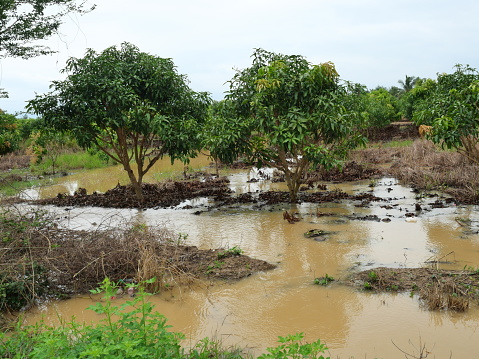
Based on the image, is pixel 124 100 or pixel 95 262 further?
pixel 124 100

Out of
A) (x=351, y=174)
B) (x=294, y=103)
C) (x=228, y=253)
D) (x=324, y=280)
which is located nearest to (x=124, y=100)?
(x=294, y=103)

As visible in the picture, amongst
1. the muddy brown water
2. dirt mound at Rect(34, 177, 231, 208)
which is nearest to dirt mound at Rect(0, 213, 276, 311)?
the muddy brown water

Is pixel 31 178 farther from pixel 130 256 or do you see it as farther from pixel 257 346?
pixel 257 346

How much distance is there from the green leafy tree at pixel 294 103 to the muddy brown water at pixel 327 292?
66.7 inches

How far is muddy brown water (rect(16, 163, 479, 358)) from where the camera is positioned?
405 cm

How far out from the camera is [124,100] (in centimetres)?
938

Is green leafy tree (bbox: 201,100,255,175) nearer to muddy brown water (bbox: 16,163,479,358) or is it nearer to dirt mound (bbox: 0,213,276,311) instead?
muddy brown water (bbox: 16,163,479,358)

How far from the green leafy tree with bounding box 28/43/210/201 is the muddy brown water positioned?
212 centimetres

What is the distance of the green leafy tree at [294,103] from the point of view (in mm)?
8844

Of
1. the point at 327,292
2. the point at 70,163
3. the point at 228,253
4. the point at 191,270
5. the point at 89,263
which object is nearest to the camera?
the point at 327,292

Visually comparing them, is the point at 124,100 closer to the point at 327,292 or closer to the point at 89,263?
the point at 89,263

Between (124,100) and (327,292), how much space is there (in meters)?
6.47

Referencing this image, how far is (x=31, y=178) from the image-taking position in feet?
60.3

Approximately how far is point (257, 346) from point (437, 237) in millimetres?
4521
